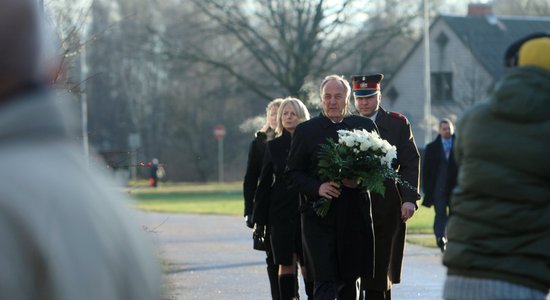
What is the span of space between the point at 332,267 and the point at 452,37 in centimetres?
6295

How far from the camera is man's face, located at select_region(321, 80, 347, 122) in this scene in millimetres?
9852

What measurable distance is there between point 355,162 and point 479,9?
66453 mm

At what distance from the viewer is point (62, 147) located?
1859 millimetres

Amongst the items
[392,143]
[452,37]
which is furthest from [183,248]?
[452,37]

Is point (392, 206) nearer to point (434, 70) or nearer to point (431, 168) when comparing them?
point (431, 168)

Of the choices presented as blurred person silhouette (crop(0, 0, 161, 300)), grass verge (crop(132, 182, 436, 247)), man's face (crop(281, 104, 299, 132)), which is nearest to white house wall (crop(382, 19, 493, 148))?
grass verge (crop(132, 182, 436, 247))

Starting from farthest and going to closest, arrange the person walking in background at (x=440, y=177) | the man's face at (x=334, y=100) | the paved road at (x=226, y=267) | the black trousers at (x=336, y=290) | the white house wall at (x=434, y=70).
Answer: the white house wall at (x=434, y=70) → the person walking in background at (x=440, y=177) → the paved road at (x=226, y=267) → the man's face at (x=334, y=100) → the black trousers at (x=336, y=290)

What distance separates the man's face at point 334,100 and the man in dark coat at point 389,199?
2.36 feet

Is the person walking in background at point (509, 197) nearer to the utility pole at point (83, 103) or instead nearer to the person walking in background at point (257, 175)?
the utility pole at point (83, 103)

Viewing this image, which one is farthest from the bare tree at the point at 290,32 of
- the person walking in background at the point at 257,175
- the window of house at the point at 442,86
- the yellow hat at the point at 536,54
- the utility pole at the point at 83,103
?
the yellow hat at the point at 536,54

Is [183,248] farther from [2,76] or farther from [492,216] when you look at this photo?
[2,76]

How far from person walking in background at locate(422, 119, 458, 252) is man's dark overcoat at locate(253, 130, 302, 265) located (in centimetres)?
740

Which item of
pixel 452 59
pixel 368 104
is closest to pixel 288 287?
pixel 368 104

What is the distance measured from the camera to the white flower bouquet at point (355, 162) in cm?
940
